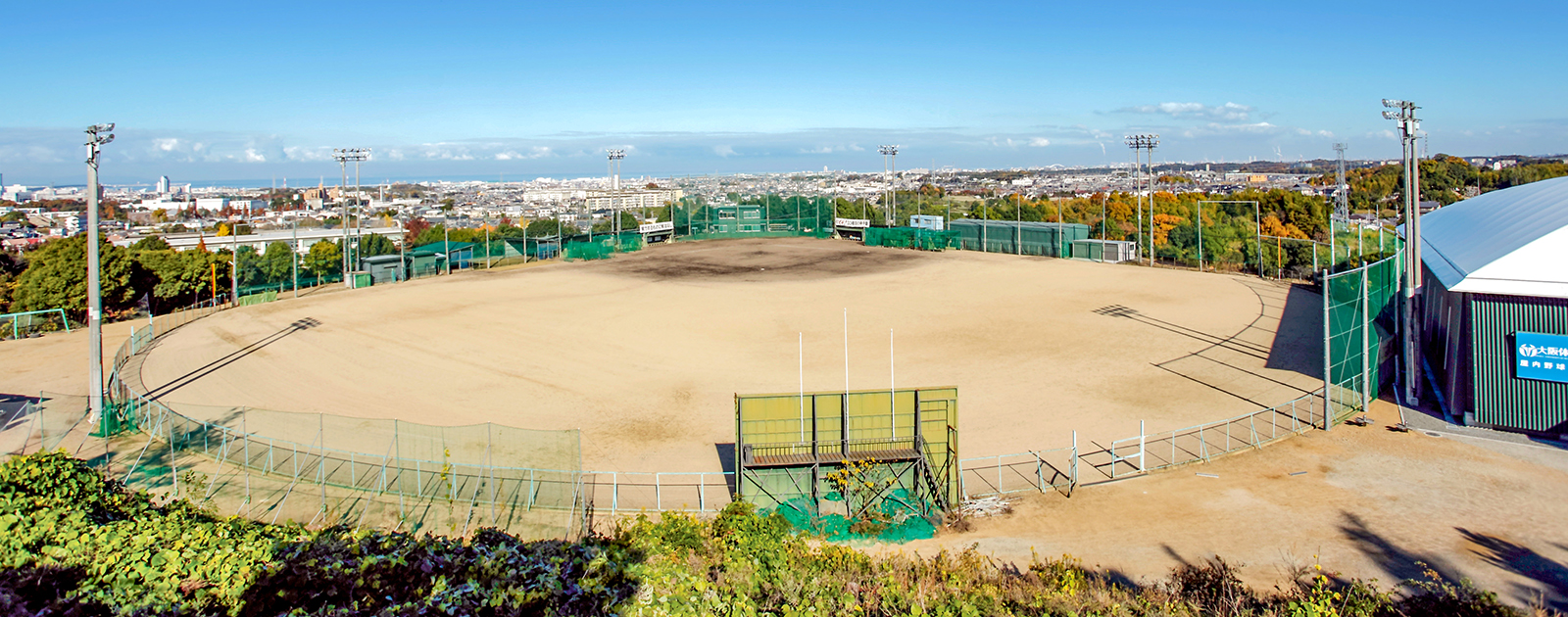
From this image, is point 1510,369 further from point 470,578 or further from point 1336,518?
point 470,578

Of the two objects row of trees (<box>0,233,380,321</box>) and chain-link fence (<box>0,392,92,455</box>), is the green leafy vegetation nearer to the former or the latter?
chain-link fence (<box>0,392,92,455</box>)

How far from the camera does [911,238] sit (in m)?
58.6

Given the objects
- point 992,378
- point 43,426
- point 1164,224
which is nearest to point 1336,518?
point 992,378

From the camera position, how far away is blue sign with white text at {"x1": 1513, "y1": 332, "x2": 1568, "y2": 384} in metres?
17.7

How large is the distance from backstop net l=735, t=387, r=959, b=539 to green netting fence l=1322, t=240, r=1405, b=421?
9528mm

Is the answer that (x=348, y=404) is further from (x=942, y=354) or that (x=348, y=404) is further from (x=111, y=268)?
Result: (x=111, y=268)

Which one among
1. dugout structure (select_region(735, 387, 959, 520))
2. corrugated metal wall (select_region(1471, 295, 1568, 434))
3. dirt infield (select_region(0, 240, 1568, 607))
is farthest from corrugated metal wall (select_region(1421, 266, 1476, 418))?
dugout structure (select_region(735, 387, 959, 520))

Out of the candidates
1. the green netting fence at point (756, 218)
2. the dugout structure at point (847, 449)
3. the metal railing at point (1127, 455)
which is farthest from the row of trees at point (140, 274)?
the metal railing at point (1127, 455)

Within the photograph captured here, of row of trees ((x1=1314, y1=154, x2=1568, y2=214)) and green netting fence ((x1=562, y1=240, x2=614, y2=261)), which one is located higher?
row of trees ((x1=1314, y1=154, x2=1568, y2=214))

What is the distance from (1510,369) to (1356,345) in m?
3.81

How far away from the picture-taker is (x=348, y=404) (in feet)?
71.7

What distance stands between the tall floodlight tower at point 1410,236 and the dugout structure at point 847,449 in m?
12.6

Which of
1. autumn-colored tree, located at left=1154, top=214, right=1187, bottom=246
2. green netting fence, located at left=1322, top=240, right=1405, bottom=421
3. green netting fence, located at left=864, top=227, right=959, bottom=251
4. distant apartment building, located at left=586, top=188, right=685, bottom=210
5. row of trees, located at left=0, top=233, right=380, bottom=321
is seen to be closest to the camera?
green netting fence, located at left=1322, top=240, right=1405, bottom=421

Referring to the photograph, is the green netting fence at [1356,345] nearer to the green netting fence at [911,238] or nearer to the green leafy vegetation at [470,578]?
the green leafy vegetation at [470,578]
